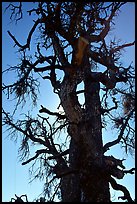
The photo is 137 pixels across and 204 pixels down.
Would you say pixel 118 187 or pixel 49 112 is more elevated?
pixel 49 112

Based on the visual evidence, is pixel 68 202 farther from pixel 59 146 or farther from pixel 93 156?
pixel 59 146

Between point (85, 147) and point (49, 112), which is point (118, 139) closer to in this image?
point (85, 147)

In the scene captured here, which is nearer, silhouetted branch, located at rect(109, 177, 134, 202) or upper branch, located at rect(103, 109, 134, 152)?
silhouetted branch, located at rect(109, 177, 134, 202)

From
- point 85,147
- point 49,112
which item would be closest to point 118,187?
point 85,147

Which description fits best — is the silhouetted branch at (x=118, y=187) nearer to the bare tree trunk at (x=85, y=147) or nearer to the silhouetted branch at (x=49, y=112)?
the bare tree trunk at (x=85, y=147)

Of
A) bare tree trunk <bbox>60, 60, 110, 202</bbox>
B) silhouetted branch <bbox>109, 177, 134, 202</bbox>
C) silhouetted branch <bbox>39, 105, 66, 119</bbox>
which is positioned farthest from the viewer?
silhouetted branch <bbox>39, 105, 66, 119</bbox>

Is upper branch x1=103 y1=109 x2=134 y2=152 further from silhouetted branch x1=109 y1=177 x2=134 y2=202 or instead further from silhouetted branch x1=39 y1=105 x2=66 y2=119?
silhouetted branch x1=39 y1=105 x2=66 y2=119

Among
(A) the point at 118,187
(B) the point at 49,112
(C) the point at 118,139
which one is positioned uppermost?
(B) the point at 49,112

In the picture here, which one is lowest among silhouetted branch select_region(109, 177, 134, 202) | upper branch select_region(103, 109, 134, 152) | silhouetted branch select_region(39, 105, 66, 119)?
silhouetted branch select_region(109, 177, 134, 202)

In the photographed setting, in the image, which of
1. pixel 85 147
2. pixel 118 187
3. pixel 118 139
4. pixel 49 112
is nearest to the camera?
pixel 118 187

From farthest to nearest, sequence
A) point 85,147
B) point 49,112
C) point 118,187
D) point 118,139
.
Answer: point 118,139
point 49,112
point 85,147
point 118,187

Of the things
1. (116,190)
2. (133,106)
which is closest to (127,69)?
(133,106)

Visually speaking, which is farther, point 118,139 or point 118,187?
point 118,139

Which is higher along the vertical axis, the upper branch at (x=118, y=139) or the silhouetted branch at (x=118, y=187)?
the upper branch at (x=118, y=139)
